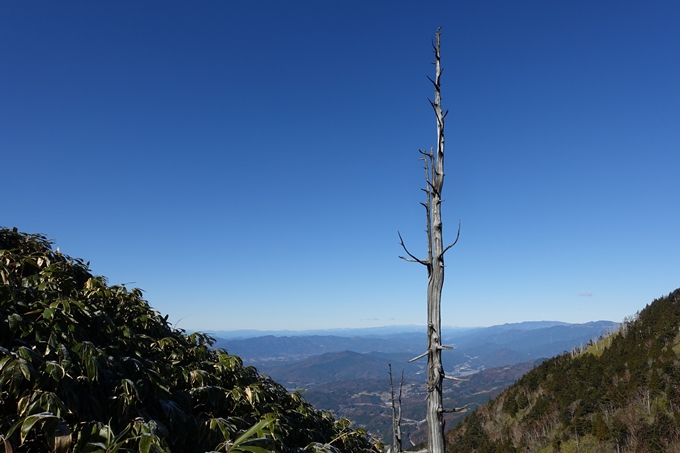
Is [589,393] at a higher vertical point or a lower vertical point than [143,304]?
lower

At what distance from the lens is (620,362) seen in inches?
2800

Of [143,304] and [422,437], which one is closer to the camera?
[143,304]

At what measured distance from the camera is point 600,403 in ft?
205

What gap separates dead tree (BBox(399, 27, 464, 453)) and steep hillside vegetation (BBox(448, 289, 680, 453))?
6057 centimetres

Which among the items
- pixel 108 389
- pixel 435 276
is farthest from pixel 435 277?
pixel 108 389

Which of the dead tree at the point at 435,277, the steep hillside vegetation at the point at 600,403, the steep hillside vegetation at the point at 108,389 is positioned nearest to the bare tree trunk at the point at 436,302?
the dead tree at the point at 435,277

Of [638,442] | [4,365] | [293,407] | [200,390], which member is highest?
[4,365]

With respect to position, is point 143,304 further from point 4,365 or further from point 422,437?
point 422,437

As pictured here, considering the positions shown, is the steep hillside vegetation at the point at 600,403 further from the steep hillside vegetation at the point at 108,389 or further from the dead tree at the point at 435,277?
the steep hillside vegetation at the point at 108,389

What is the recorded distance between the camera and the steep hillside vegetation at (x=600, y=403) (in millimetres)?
53156

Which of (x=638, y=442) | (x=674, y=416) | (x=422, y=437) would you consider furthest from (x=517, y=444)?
(x=422, y=437)

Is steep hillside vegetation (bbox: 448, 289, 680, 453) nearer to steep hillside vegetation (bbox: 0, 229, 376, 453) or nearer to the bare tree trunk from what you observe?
the bare tree trunk

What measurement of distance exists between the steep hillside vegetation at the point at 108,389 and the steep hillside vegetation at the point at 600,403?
6150 cm

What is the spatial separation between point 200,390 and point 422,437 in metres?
202
